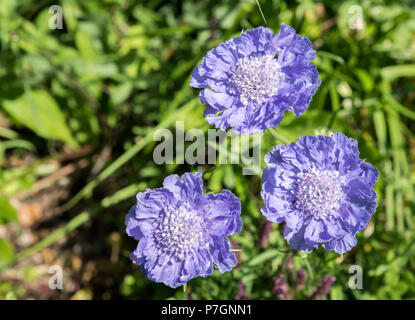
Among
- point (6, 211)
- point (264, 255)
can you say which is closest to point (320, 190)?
point (264, 255)

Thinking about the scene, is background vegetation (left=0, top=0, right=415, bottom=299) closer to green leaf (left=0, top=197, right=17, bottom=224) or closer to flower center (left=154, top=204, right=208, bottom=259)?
green leaf (left=0, top=197, right=17, bottom=224)

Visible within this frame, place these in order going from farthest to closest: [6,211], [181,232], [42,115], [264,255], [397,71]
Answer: [42,115] < [397,71] < [6,211] < [264,255] < [181,232]

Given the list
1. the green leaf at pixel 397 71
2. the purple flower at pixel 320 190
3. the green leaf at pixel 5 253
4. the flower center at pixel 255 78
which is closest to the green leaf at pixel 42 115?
the green leaf at pixel 5 253

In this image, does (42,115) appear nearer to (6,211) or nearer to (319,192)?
(6,211)

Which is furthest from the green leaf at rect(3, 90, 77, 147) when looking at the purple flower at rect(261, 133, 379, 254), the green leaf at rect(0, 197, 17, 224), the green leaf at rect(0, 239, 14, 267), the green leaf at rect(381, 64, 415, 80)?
the green leaf at rect(381, 64, 415, 80)

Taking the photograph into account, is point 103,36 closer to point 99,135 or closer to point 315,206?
point 99,135

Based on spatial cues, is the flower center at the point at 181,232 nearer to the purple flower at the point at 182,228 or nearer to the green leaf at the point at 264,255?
the purple flower at the point at 182,228

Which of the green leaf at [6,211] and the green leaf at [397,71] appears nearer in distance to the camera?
the green leaf at [6,211]

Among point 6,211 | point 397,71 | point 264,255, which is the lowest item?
point 264,255
